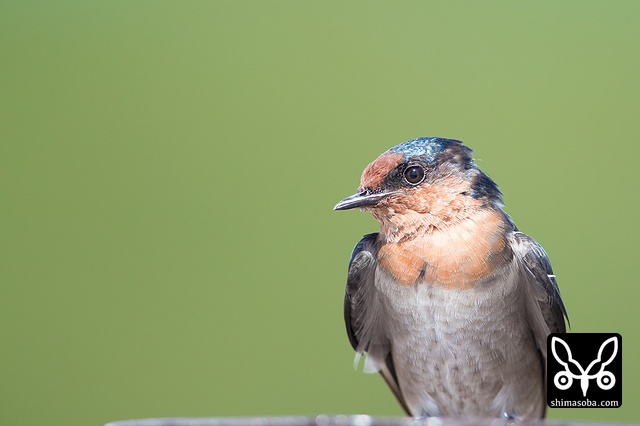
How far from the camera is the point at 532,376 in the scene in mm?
1358

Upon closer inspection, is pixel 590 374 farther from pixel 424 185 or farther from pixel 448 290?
pixel 424 185

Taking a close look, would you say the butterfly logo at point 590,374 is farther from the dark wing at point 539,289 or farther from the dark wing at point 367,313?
the dark wing at point 367,313

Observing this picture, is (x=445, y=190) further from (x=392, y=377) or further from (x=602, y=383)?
(x=392, y=377)

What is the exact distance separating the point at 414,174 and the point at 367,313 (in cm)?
34

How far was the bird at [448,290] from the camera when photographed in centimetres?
115

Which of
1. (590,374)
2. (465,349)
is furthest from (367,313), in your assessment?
(590,374)

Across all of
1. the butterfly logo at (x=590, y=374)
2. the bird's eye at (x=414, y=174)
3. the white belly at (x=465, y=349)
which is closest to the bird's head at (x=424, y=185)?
the bird's eye at (x=414, y=174)

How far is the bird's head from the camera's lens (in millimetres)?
1131

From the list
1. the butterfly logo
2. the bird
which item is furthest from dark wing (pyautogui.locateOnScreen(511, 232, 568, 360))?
the butterfly logo

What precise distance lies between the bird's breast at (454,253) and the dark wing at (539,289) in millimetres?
37

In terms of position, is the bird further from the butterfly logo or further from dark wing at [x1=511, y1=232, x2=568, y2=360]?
the butterfly logo

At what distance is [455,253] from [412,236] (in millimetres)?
68

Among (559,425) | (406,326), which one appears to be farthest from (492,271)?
(559,425)

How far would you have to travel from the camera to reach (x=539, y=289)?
49.6 inches
